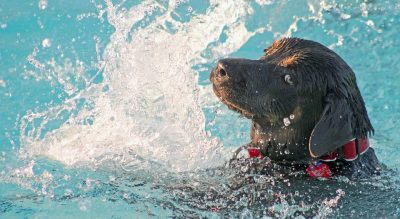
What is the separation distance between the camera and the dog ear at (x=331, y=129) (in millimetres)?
5027

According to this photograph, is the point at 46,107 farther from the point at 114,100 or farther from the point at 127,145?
the point at 127,145

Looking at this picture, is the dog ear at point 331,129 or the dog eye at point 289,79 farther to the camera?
the dog eye at point 289,79

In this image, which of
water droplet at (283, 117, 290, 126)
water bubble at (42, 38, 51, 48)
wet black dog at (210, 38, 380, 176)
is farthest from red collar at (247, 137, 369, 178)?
water bubble at (42, 38, 51, 48)

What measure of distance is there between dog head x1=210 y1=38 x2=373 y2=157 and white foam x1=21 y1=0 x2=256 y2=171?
1.32m

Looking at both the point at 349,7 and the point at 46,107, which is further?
the point at 349,7

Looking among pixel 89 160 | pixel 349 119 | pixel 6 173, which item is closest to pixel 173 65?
pixel 89 160

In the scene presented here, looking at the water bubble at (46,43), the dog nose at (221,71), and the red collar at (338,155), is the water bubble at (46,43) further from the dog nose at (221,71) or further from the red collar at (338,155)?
the red collar at (338,155)

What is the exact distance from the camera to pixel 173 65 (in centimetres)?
804

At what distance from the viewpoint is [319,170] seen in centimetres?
536

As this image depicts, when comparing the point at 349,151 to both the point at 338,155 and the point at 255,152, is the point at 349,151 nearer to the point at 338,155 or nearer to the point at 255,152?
the point at 338,155

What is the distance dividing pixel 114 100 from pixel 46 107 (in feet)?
6.10

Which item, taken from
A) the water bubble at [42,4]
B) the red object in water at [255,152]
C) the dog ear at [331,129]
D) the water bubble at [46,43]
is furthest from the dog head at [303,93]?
the water bubble at [42,4]

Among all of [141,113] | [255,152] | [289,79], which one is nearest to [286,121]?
[289,79]

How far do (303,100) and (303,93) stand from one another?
0.06 meters
